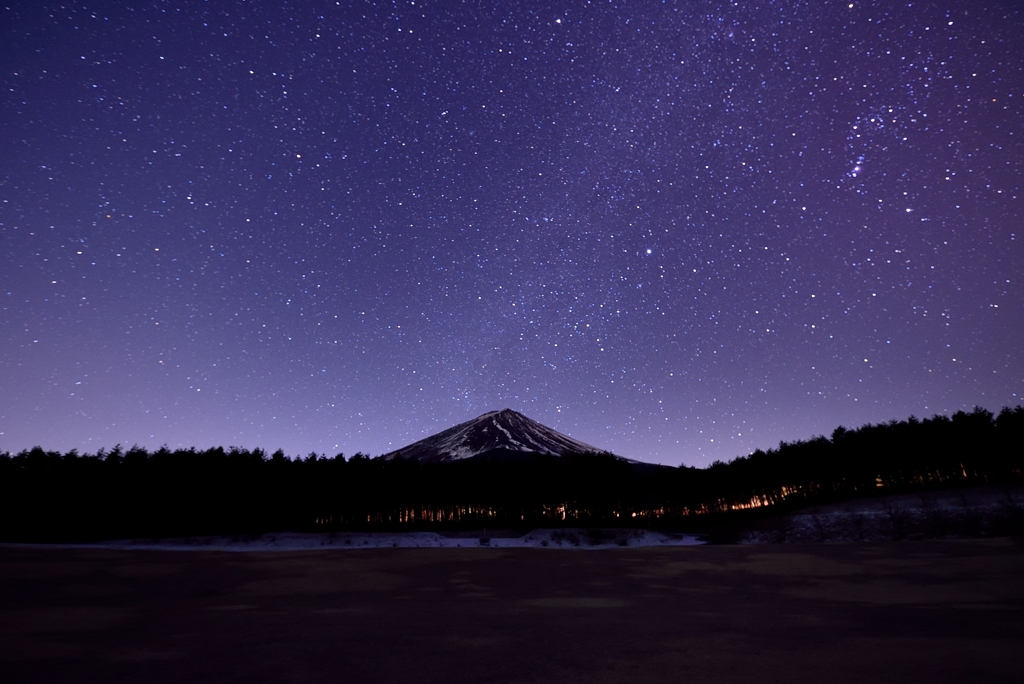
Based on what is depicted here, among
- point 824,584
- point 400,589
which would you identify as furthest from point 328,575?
point 824,584

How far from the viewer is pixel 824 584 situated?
17750 millimetres

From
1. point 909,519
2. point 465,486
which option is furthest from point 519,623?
point 465,486

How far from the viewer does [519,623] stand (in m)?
11.8

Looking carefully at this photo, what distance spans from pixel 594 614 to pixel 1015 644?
26.7 ft

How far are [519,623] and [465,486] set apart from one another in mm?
67132

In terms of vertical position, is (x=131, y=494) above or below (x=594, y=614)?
above

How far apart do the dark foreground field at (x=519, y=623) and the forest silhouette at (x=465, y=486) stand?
44.0m

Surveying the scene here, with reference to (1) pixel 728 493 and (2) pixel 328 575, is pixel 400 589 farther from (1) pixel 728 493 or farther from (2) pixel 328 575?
(1) pixel 728 493

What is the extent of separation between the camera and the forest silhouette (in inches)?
2367

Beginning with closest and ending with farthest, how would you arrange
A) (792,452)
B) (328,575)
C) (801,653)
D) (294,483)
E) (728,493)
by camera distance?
(801,653), (328,575), (294,483), (792,452), (728,493)

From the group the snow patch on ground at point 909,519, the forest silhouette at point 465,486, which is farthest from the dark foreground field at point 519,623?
the forest silhouette at point 465,486

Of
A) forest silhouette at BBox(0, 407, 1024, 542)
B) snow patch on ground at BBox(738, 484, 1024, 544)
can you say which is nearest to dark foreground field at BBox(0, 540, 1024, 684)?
snow patch on ground at BBox(738, 484, 1024, 544)

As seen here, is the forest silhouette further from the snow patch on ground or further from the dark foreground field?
the dark foreground field

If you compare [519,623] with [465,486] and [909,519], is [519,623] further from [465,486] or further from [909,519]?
[465,486]
